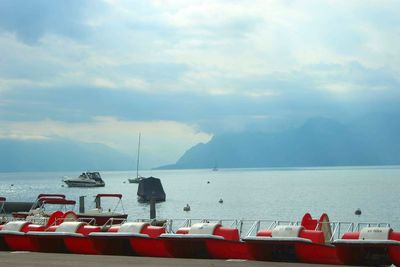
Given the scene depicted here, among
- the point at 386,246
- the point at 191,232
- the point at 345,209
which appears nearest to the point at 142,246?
the point at 191,232

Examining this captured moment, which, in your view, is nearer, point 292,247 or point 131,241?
point 292,247

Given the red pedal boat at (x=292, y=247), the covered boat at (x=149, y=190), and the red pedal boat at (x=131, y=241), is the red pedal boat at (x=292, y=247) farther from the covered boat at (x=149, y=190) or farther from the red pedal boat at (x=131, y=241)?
the covered boat at (x=149, y=190)

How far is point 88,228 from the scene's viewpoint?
20094 mm

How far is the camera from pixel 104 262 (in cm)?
1583

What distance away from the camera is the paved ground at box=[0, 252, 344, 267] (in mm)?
15297

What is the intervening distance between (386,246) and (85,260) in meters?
7.36

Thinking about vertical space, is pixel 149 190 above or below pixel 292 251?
above

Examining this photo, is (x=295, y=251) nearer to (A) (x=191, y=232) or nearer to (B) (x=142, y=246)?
(A) (x=191, y=232)

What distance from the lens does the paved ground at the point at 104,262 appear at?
15297mm

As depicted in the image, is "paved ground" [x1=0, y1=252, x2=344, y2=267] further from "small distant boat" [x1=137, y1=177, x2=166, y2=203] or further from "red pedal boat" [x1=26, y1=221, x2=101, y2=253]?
"small distant boat" [x1=137, y1=177, x2=166, y2=203]

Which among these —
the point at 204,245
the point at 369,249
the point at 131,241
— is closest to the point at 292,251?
the point at 369,249

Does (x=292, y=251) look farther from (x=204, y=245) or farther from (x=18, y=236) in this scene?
(x=18, y=236)

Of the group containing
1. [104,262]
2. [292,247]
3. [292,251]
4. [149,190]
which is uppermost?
[149,190]

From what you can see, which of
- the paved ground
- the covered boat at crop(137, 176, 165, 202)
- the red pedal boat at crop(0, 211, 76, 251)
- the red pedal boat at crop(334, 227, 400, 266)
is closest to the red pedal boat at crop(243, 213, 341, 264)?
the red pedal boat at crop(334, 227, 400, 266)
